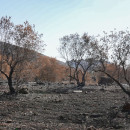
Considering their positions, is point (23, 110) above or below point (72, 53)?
below

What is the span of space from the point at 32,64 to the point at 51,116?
9.94 m

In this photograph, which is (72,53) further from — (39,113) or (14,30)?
(39,113)

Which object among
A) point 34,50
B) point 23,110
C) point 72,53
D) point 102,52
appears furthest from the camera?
point 72,53

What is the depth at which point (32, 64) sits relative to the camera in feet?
71.7

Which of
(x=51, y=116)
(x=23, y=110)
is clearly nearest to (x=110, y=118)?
(x=51, y=116)

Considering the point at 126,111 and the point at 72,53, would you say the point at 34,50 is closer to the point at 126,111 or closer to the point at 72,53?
the point at 126,111

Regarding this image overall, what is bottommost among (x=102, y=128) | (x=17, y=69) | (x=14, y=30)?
(x=102, y=128)

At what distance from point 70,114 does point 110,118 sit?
2.35 meters

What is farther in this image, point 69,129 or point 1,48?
point 1,48

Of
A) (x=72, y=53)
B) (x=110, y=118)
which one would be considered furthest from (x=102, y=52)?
(x=72, y=53)

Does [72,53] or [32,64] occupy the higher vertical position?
[72,53]

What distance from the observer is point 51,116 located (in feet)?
41.3

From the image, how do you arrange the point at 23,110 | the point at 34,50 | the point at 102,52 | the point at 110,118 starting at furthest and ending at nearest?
the point at 34,50
the point at 102,52
the point at 23,110
the point at 110,118

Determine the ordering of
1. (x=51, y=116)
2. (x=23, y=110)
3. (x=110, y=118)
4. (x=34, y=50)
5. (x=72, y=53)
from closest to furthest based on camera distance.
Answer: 1. (x=110, y=118)
2. (x=51, y=116)
3. (x=23, y=110)
4. (x=34, y=50)
5. (x=72, y=53)
